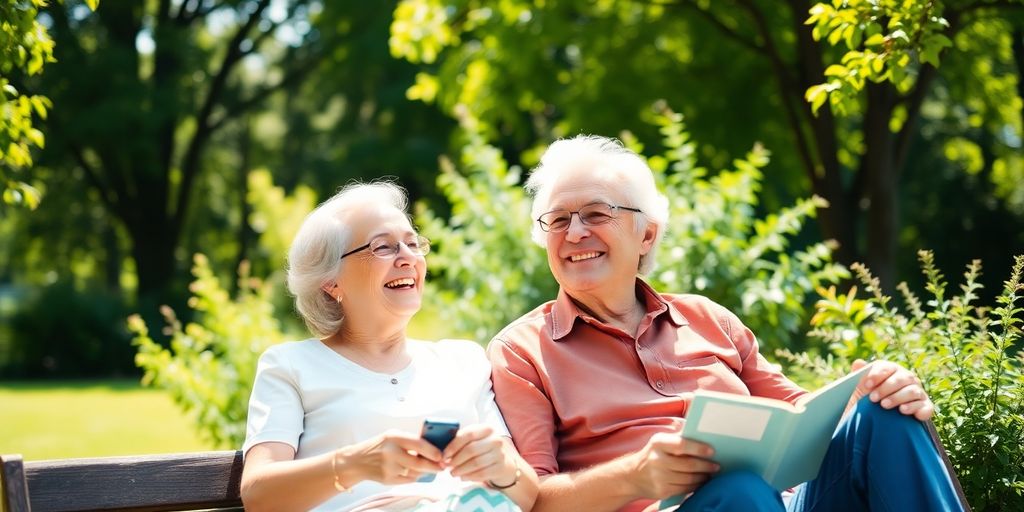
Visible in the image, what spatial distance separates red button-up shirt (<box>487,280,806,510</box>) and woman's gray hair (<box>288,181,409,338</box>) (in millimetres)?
518

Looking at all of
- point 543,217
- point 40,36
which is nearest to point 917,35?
point 543,217

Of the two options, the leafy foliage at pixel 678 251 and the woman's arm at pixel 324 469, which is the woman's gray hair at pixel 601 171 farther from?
the leafy foliage at pixel 678 251

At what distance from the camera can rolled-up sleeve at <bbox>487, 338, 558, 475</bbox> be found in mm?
2988

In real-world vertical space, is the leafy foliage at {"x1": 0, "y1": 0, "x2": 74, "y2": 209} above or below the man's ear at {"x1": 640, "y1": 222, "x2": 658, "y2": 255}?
above

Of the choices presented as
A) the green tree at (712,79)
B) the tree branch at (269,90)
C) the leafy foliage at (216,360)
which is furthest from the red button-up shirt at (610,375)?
the tree branch at (269,90)

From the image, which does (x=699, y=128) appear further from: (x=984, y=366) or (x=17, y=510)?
(x=17, y=510)

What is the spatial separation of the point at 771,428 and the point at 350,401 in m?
1.15

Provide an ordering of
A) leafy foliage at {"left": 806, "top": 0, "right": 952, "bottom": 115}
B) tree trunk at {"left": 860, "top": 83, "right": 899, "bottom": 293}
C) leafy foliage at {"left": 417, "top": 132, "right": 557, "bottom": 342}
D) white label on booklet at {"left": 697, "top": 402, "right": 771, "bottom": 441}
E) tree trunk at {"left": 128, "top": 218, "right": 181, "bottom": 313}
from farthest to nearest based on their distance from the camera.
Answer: tree trunk at {"left": 128, "top": 218, "right": 181, "bottom": 313}, tree trunk at {"left": 860, "top": 83, "right": 899, "bottom": 293}, leafy foliage at {"left": 417, "top": 132, "right": 557, "bottom": 342}, leafy foliage at {"left": 806, "top": 0, "right": 952, "bottom": 115}, white label on booklet at {"left": 697, "top": 402, "right": 771, "bottom": 441}

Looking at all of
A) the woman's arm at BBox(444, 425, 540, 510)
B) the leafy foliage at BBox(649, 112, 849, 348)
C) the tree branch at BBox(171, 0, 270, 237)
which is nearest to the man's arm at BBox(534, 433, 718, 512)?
the woman's arm at BBox(444, 425, 540, 510)

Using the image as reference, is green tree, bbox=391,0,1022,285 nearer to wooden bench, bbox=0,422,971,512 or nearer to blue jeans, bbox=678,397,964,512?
blue jeans, bbox=678,397,964,512

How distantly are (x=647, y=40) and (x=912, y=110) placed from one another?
2.62 metres

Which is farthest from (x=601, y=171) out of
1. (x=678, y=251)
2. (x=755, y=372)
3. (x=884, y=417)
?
(x=678, y=251)

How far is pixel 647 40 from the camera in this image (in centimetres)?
952

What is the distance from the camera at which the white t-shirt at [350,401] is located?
290cm
